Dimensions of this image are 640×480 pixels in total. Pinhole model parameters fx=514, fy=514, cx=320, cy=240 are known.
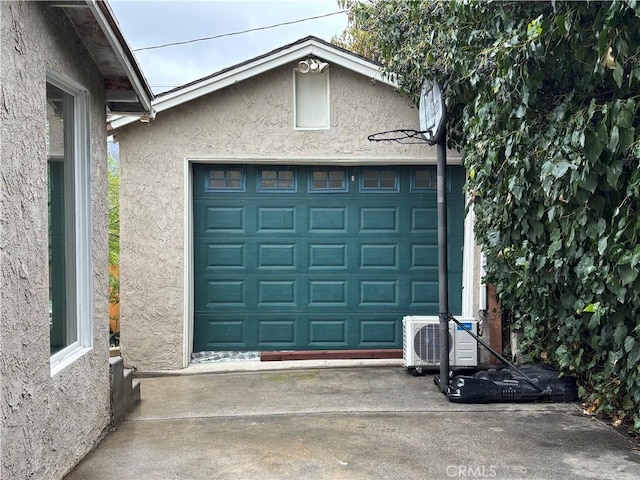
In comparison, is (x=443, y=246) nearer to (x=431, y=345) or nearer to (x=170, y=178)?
(x=431, y=345)

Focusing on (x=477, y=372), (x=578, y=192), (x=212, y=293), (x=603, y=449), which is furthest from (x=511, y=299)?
(x=212, y=293)

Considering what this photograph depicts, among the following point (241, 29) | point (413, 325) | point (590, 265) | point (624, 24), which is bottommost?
point (413, 325)

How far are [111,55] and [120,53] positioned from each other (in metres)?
0.25

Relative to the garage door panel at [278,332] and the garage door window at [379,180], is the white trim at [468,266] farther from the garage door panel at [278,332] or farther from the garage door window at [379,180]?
the garage door panel at [278,332]

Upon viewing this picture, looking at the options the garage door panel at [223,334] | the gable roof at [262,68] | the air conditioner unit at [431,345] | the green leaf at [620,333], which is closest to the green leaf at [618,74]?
the green leaf at [620,333]

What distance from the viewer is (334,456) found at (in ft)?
12.5

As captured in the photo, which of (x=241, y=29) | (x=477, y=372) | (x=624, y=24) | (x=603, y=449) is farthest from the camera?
(x=241, y=29)

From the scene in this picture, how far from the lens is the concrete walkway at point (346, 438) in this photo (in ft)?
11.8

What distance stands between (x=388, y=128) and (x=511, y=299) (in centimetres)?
261

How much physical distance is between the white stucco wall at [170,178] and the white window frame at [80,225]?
241cm

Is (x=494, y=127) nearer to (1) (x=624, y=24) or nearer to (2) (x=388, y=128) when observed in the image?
(1) (x=624, y=24)

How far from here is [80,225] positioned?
3.93 meters

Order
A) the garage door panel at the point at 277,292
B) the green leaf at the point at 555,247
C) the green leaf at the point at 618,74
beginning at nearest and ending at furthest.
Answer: the green leaf at the point at 618,74 < the green leaf at the point at 555,247 < the garage door panel at the point at 277,292

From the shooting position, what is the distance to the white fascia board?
3291mm
